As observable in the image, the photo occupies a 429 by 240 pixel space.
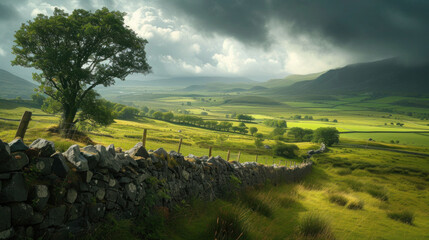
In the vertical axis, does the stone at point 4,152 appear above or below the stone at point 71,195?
above

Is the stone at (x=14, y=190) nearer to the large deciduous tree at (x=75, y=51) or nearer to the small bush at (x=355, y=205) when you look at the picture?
the small bush at (x=355, y=205)

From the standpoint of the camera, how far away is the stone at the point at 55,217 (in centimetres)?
337

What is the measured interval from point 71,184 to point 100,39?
82.8 feet

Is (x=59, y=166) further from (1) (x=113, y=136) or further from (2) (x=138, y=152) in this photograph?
(1) (x=113, y=136)

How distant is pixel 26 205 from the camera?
3139 millimetres

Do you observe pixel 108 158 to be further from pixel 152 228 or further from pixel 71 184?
pixel 152 228

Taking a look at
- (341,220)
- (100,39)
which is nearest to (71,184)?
(341,220)

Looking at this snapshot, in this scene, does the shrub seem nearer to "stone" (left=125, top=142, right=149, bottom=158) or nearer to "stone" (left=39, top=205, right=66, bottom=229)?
"stone" (left=125, top=142, right=149, bottom=158)

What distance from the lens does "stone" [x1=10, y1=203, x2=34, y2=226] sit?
3.03 metres

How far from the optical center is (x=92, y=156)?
167 inches

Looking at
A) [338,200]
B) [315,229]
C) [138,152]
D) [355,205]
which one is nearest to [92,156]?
[138,152]

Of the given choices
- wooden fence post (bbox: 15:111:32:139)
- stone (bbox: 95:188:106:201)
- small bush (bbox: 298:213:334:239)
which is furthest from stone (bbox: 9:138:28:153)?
small bush (bbox: 298:213:334:239)

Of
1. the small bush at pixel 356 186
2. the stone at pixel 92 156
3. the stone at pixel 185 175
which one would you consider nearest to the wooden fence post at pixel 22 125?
the stone at pixel 92 156

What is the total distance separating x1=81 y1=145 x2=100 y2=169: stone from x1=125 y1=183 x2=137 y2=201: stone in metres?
0.92
